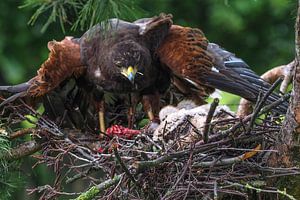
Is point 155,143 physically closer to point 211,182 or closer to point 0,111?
point 211,182

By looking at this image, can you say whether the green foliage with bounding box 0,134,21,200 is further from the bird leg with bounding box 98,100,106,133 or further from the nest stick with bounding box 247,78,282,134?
the nest stick with bounding box 247,78,282,134

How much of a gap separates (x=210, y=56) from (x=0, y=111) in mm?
1425

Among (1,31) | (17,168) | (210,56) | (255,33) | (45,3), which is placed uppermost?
(45,3)

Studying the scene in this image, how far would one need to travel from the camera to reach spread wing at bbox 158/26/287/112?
18.6 ft

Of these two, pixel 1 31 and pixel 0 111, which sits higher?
pixel 0 111

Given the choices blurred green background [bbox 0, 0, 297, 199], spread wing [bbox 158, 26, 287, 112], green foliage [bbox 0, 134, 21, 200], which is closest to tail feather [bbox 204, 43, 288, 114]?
spread wing [bbox 158, 26, 287, 112]

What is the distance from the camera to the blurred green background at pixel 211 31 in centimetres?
1105

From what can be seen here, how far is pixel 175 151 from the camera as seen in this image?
4496 mm

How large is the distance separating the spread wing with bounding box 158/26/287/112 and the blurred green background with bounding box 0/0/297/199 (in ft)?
13.0

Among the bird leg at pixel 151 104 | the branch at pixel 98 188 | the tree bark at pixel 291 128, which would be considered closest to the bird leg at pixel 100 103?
the bird leg at pixel 151 104

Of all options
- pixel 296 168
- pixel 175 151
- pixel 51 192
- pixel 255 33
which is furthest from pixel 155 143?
pixel 255 33

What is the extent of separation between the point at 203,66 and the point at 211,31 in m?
6.63

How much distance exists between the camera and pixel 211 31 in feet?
40.4

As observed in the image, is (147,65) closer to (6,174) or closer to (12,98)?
(12,98)
